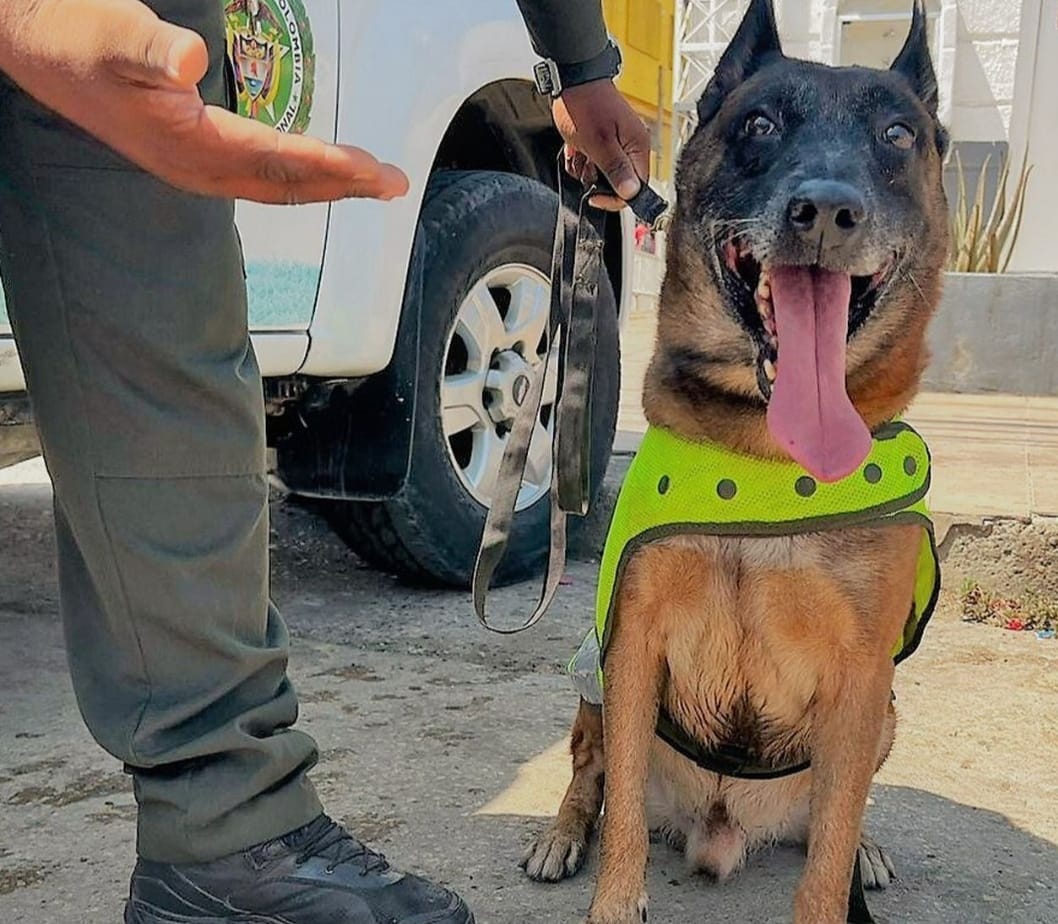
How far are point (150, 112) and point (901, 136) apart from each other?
1600 millimetres

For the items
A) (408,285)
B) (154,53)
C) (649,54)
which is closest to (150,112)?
(154,53)

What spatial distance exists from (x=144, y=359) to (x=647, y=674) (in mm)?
939

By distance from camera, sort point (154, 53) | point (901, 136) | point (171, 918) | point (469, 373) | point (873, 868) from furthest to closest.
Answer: point (469, 373) → point (901, 136) → point (873, 868) → point (171, 918) → point (154, 53)

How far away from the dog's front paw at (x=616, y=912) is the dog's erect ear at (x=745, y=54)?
1380 mm

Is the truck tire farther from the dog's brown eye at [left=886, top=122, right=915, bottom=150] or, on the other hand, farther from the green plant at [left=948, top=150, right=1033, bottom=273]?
the green plant at [left=948, top=150, right=1033, bottom=273]

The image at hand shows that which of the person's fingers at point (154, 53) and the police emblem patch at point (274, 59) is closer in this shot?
the person's fingers at point (154, 53)

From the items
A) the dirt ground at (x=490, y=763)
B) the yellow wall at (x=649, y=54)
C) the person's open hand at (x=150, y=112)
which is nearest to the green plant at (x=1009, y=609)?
the dirt ground at (x=490, y=763)

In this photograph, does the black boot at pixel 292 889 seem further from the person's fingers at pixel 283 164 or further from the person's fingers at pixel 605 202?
the person's fingers at pixel 605 202

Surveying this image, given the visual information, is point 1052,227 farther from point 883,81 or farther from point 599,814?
point 599,814

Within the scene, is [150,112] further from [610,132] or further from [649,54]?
[649,54]

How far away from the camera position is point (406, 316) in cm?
326

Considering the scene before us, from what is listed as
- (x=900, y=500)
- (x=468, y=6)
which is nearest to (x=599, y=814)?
(x=900, y=500)

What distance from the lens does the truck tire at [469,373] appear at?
3.35m

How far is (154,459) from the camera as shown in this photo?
57.1 inches
